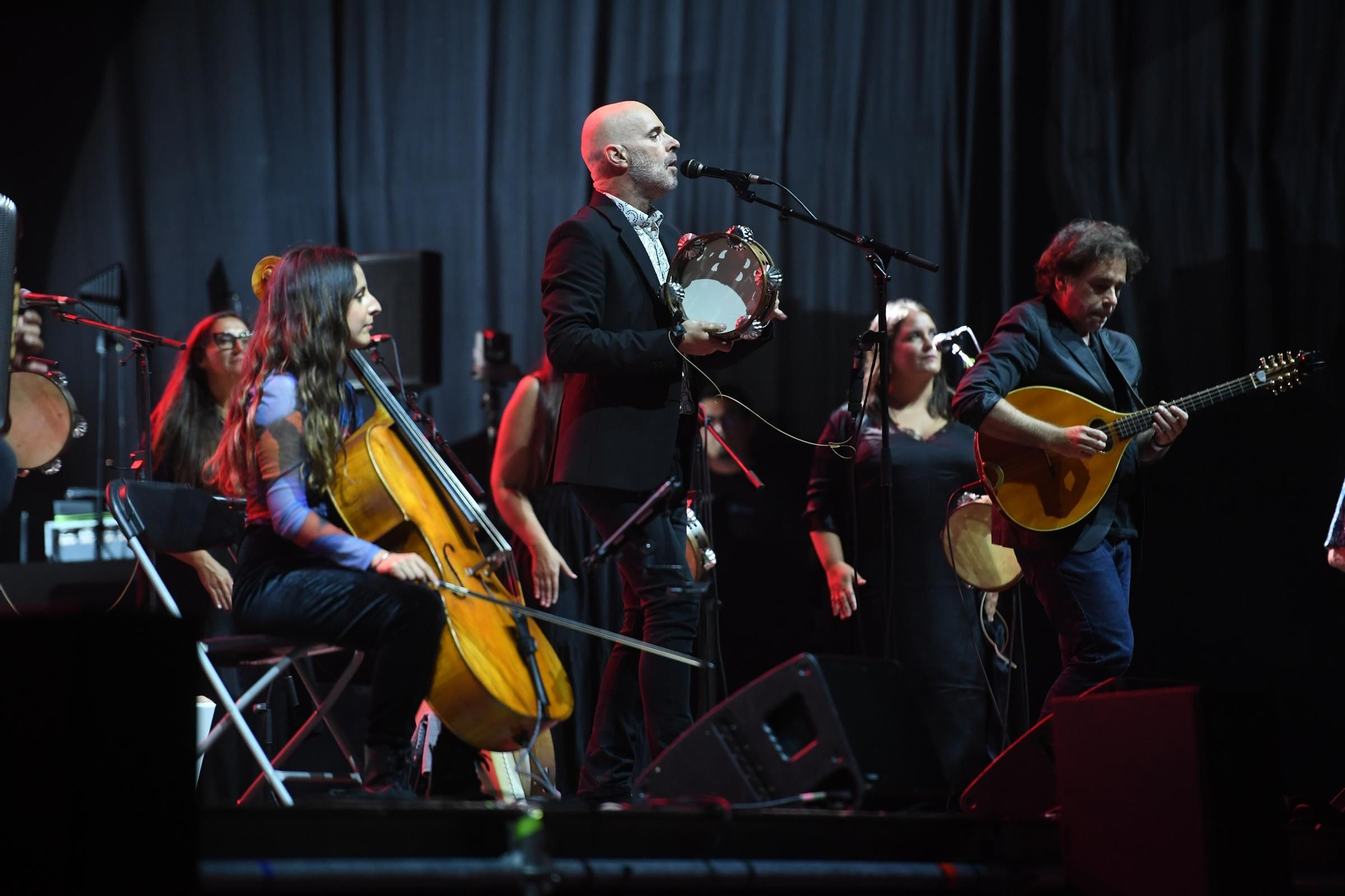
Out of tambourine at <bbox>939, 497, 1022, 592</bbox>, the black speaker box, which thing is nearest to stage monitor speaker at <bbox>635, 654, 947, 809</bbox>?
the black speaker box

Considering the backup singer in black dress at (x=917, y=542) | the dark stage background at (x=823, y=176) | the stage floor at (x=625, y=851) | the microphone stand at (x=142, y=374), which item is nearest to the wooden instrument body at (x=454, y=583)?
the stage floor at (x=625, y=851)

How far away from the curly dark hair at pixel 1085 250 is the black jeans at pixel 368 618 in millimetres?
2315

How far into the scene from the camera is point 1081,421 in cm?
421

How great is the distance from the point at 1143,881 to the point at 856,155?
12.3 feet

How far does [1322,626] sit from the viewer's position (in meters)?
4.97

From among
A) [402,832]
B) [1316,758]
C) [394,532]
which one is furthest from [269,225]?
[1316,758]

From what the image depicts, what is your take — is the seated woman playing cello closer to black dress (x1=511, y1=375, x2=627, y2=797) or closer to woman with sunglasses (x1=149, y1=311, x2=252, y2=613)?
woman with sunglasses (x1=149, y1=311, x2=252, y2=613)

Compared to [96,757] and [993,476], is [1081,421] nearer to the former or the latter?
[993,476]

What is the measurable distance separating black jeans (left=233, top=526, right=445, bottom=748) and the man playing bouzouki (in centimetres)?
186

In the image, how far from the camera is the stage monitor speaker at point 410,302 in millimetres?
6023

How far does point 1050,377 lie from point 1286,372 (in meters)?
0.75

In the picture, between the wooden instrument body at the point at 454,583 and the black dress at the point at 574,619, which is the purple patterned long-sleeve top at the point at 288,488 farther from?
the black dress at the point at 574,619

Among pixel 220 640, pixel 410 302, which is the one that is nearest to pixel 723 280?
pixel 220 640

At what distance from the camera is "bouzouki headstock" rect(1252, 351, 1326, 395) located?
4.20 meters
